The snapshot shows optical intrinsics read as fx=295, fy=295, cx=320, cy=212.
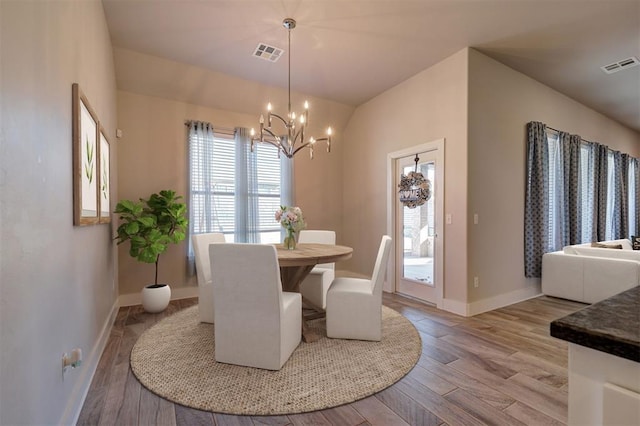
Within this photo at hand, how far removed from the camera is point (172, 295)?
12.9ft

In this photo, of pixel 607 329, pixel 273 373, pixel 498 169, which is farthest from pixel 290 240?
pixel 498 169

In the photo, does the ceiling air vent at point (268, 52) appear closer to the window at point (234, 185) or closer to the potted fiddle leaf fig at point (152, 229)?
the window at point (234, 185)

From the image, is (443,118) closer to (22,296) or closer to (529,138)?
(529,138)

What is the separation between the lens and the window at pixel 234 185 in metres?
4.11

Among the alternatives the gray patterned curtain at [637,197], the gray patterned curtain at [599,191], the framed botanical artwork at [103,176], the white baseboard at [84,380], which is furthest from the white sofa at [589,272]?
the framed botanical artwork at [103,176]

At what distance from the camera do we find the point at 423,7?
8.59 feet

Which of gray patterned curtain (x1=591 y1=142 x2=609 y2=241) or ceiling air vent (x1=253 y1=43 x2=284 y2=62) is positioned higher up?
ceiling air vent (x1=253 y1=43 x2=284 y2=62)

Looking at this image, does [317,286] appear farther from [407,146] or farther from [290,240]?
[407,146]

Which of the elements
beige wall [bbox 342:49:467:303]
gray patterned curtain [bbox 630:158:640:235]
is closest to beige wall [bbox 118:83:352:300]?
beige wall [bbox 342:49:467:303]

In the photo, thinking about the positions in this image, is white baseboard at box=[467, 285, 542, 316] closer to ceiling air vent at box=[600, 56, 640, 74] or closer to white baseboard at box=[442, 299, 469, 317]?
white baseboard at box=[442, 299, 469, 317]

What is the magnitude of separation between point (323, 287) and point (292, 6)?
9.19 ft

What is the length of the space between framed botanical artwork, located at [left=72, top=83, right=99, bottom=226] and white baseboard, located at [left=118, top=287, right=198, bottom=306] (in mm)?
1913

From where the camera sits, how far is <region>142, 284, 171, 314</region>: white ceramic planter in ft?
10.8

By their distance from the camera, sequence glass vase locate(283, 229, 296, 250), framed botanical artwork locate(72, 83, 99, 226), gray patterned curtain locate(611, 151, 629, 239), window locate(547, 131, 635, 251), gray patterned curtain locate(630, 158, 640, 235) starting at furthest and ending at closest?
gray patterned curtain locate(630, 158, 640, 235)
gray patterned curtain locate(611, 151, 629, 239)
window locate(547, 131, 635, 251)
glass vase locate(283, 229, 296, 250)
framed botanical artwork locate(72, 83, 99, 226)
